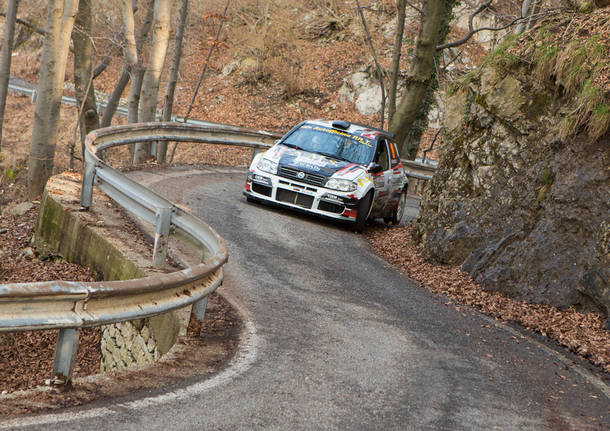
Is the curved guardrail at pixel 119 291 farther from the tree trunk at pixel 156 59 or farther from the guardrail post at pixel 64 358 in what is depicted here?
the tree trunk at pixel 156 59

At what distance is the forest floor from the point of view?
805 centimetres

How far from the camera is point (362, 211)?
44.7 feet

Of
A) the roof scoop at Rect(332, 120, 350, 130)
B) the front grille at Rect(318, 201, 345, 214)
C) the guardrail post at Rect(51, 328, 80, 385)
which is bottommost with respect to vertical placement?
the front grille at Rect(318, 201, 345, 214)

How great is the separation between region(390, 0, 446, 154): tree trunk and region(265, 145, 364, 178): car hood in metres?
6.30

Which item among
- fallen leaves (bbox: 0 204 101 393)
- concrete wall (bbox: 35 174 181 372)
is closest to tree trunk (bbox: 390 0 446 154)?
concrete wall (bbox: 35 174 181 372)

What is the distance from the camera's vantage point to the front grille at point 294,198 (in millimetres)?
13500

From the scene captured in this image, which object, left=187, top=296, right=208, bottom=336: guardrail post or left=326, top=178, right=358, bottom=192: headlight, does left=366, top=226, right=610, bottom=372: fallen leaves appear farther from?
left=187, top=296, right=208, bottom=336: guardrail post

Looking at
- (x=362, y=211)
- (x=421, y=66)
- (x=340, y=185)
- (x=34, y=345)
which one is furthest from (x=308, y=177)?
(x=421, y=66)

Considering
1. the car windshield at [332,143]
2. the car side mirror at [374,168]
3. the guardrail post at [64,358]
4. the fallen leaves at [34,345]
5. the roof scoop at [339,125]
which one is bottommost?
the fallen leaves at [34,345]

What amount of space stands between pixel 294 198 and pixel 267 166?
0.81 metres

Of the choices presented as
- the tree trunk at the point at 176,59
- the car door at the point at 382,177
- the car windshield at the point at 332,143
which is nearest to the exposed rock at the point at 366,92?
the tree trunk at the point at 176,59

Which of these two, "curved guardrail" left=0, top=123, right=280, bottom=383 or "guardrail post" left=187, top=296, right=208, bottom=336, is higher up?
"curved guardrail" left=0, top=123, right=280, bottom=383

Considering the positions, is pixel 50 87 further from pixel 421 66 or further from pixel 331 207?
pixel 421 66

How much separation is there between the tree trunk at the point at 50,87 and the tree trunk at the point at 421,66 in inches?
342
